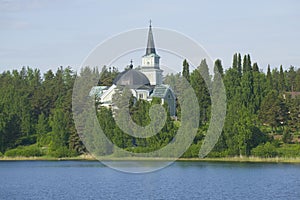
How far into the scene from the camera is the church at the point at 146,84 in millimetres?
78750

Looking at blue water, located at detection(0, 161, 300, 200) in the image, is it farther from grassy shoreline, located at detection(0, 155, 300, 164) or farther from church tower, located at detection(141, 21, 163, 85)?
church tower, located at detection(141, 21, 163, 85)

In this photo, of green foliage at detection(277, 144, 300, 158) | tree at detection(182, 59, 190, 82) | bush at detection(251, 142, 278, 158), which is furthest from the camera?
tree at detection(182, 59, 190, 82)

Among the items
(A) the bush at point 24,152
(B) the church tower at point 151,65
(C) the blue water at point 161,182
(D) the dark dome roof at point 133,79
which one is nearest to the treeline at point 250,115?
(C) the blue water at point 161,182

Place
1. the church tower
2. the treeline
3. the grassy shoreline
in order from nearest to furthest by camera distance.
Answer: the grassy shoreline → the treeline → the church tower

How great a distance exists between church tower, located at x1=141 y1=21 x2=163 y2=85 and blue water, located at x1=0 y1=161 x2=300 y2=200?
35.8 meters

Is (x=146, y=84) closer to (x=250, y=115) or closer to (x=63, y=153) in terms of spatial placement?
(x=63, y=153)

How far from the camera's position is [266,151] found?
5544 centimetres

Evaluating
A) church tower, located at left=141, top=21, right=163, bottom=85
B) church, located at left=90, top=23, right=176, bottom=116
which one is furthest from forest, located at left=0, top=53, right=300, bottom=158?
church tower, located at left=141, top=21, right=163, bottom=85

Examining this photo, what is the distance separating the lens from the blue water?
33.8 meters

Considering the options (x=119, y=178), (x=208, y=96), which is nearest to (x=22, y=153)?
(x=208, y=96)

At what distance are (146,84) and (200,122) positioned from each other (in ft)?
79.1

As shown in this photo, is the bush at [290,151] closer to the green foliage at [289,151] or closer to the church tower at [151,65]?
the green foliage at [289,151]

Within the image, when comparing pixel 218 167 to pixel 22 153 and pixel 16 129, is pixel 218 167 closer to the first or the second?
pixel 22 153

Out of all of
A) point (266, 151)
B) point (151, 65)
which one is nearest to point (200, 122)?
point (266, 151)
